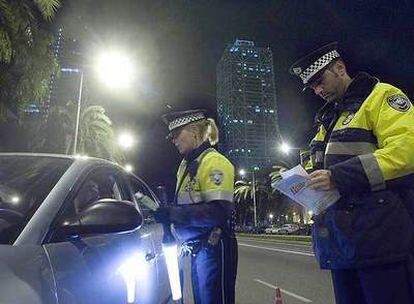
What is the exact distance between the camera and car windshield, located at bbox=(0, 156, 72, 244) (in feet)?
6.00

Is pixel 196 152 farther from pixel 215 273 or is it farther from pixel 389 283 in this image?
pixel 389 283

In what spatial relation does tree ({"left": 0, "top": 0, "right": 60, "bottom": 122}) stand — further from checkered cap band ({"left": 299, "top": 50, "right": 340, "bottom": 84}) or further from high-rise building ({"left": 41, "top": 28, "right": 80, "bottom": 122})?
checkered cap band ({"left": 299, "top": 50, "right": 340, "bottom": 84})

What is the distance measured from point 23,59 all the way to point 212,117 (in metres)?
9.45

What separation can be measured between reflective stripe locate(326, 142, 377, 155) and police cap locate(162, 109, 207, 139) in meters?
1.51

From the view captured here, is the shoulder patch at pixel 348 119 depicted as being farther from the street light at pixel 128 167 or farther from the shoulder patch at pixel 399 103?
the street light at pixel 128 167

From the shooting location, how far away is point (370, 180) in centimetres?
213

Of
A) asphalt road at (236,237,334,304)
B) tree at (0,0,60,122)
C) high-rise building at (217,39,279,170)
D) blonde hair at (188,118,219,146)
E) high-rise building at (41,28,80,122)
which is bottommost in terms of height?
asphalt road at (236,237,334,304)

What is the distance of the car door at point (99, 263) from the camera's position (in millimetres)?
1742

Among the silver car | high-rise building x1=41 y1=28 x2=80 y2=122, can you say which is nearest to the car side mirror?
the silver car

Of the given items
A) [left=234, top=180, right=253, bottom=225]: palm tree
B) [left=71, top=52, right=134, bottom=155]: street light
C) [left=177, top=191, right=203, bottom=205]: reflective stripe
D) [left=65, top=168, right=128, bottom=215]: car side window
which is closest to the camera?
[left=65, top=168, right=128, bottom=215]: car side window

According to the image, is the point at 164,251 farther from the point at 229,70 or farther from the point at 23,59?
the point at 229,70

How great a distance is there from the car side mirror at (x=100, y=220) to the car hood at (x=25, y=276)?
191 mm

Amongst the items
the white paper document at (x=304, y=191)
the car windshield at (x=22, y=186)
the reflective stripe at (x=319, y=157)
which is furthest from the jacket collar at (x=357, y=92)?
the car windshield at (x=22, y=186)

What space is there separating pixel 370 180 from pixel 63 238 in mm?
1437
